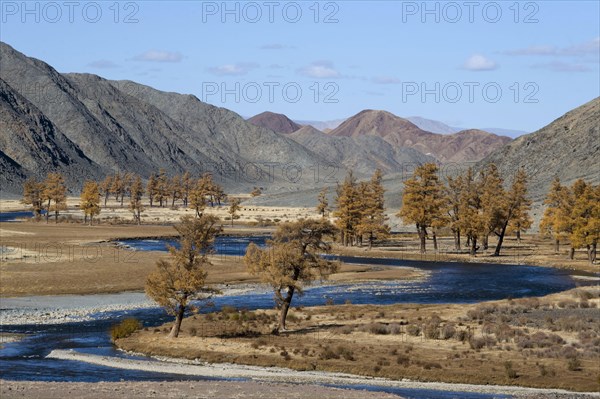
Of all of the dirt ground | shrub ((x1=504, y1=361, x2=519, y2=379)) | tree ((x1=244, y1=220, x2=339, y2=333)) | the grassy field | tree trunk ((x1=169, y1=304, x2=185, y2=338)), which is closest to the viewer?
shrub ((x1=504, y1=361, x2=519, y2=379))

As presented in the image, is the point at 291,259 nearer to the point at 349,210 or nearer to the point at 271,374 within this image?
the point at 271,374

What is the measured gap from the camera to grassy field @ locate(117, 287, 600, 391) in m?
42.6

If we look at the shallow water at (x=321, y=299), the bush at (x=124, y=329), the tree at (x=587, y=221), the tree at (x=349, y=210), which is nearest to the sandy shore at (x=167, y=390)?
the shallow water at (x=321, y=299)

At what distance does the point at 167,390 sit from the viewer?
36.5 m

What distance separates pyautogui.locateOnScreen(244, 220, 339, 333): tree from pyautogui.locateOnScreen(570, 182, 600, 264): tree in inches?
1976

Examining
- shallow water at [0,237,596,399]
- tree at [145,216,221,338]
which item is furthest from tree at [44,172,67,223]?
tree at [145,216,221,338]

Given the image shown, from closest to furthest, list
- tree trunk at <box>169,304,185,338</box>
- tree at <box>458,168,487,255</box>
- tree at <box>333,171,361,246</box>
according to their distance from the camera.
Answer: tree trunk at <box>169,304,185,338</box> < tree at <box>458,168,487,255</box> < tree at <box>333,171,361,246</box>

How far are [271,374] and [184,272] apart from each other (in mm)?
9574

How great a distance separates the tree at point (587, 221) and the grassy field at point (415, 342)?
3389cm

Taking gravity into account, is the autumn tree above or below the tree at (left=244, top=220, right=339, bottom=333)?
above

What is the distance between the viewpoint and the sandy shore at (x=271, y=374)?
40.1m

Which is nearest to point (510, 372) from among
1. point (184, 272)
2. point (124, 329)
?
point (184, 272)

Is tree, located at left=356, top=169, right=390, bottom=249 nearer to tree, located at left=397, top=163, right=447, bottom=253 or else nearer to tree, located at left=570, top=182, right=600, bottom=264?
tree, located at left=397, top=163, right=447, bottom=253

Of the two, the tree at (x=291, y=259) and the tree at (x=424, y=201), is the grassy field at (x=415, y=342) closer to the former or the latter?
the tree at (x=291, y=259)
